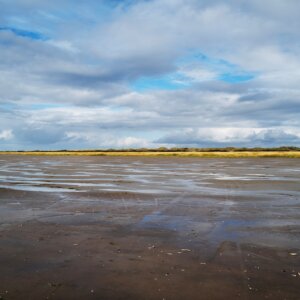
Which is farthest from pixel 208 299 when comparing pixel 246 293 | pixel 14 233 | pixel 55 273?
pixel 14 233

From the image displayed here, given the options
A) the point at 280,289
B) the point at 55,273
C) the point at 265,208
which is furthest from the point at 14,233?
the point at 265,208

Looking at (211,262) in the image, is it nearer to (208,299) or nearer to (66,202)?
(208,299)

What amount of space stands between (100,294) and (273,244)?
16.0 ft

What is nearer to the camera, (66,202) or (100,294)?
(100,294)

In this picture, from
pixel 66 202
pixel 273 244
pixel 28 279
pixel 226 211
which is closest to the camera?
pixel 28 279

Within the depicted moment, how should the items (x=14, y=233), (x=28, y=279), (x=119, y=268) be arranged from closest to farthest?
(x=28, y=279) < (x=119, y=268) < (x=14, y=233)

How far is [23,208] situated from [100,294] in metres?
9.30

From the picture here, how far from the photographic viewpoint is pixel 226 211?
13680mm

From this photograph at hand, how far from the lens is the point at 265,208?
14359 mm

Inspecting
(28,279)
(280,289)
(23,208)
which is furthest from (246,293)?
(23,208)

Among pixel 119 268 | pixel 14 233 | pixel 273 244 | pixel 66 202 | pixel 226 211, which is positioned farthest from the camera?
pixel 66 202

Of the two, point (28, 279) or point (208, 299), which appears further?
point (28, 279)

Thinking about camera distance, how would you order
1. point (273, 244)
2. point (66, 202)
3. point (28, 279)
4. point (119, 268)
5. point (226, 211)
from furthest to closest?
point (66, 202)
point (226, 211)
point (273, 244)
point (119, 268)
point (28, 279)

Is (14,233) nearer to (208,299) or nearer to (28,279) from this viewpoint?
(28,279)
